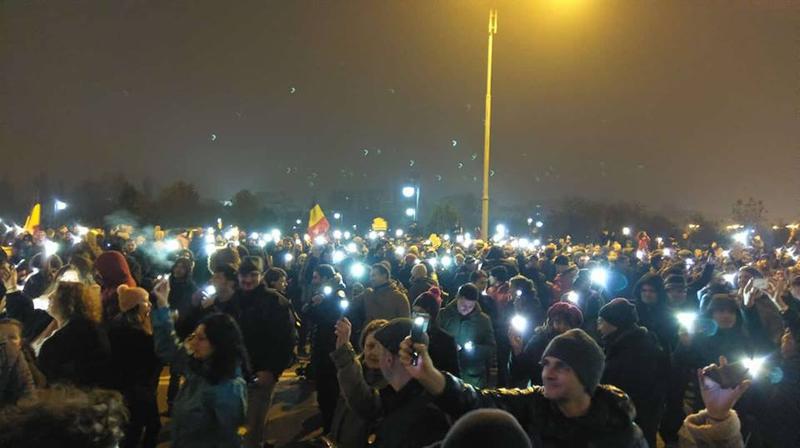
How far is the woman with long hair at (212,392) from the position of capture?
155 inches

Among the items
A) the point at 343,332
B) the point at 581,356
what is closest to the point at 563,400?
the point at 581,356

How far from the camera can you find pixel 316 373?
727 cm

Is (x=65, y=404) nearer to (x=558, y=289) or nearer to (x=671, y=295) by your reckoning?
(x=671, y=295)

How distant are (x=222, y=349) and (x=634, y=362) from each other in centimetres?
315

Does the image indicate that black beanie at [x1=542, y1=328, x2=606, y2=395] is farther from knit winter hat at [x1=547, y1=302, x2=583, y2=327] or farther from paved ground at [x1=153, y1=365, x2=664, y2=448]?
paved ground at [x1=153, y1=365, x2=664, y2=448]

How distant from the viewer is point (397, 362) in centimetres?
323

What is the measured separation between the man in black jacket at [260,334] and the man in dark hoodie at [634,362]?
9.45ft

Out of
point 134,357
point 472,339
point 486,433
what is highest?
point 486,433

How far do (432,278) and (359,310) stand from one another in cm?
Result: 263

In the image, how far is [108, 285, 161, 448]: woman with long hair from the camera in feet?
15.6

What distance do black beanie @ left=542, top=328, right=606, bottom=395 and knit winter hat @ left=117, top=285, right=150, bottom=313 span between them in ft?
11.0

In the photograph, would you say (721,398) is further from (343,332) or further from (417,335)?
(343,332)

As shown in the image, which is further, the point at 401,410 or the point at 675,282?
the point at 675,282

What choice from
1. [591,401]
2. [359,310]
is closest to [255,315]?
[359,310]
